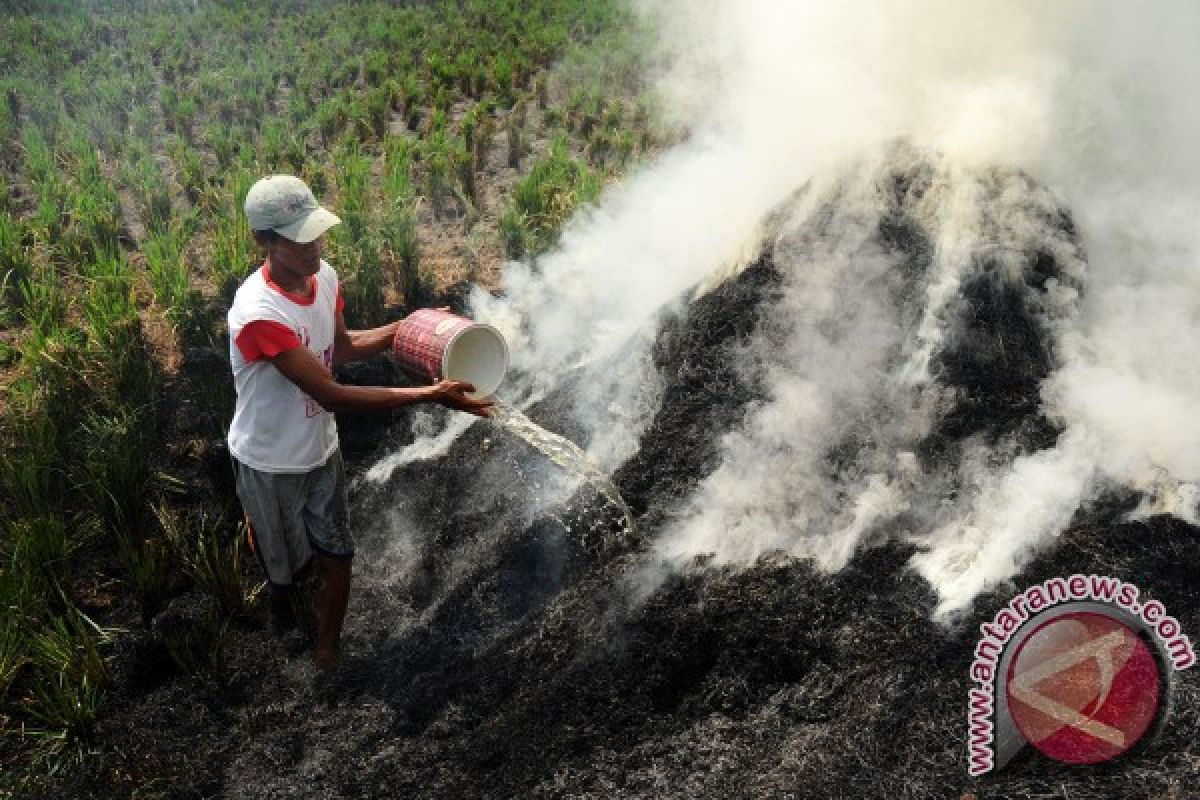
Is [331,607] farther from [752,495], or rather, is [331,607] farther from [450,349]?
[752,495]

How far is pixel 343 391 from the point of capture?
9.48 feet

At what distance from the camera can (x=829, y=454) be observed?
3.59 metres

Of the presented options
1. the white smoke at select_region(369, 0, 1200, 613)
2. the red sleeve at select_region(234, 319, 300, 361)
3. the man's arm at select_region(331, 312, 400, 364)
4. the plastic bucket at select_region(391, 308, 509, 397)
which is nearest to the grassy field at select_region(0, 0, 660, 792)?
the man's arm at select_region(331, 312, 400, 364)

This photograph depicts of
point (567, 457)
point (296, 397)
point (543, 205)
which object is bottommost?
point (296, 397)

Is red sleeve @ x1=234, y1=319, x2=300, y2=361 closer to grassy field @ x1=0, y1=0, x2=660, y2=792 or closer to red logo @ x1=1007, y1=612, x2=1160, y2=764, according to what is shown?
grassy field @ x1=0, y1=0, x2=660, y2=792

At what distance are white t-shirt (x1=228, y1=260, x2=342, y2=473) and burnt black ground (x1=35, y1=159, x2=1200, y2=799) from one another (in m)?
0.91

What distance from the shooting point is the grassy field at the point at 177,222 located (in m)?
3.62

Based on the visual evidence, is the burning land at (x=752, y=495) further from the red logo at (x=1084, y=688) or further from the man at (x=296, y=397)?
the man at (x=296, y=397)

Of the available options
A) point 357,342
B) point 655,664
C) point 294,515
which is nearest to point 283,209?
point 357,342

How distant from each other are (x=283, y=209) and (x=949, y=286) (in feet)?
8.31

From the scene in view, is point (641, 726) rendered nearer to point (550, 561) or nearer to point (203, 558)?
point (550, 561)

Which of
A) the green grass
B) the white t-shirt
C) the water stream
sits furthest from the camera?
the green grass

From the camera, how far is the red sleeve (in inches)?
109

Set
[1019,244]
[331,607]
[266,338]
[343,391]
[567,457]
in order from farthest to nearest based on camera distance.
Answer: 1. [567,457]
2. [1019,244]
3. [331,607]
4. [343,391]
5. [266,338]
